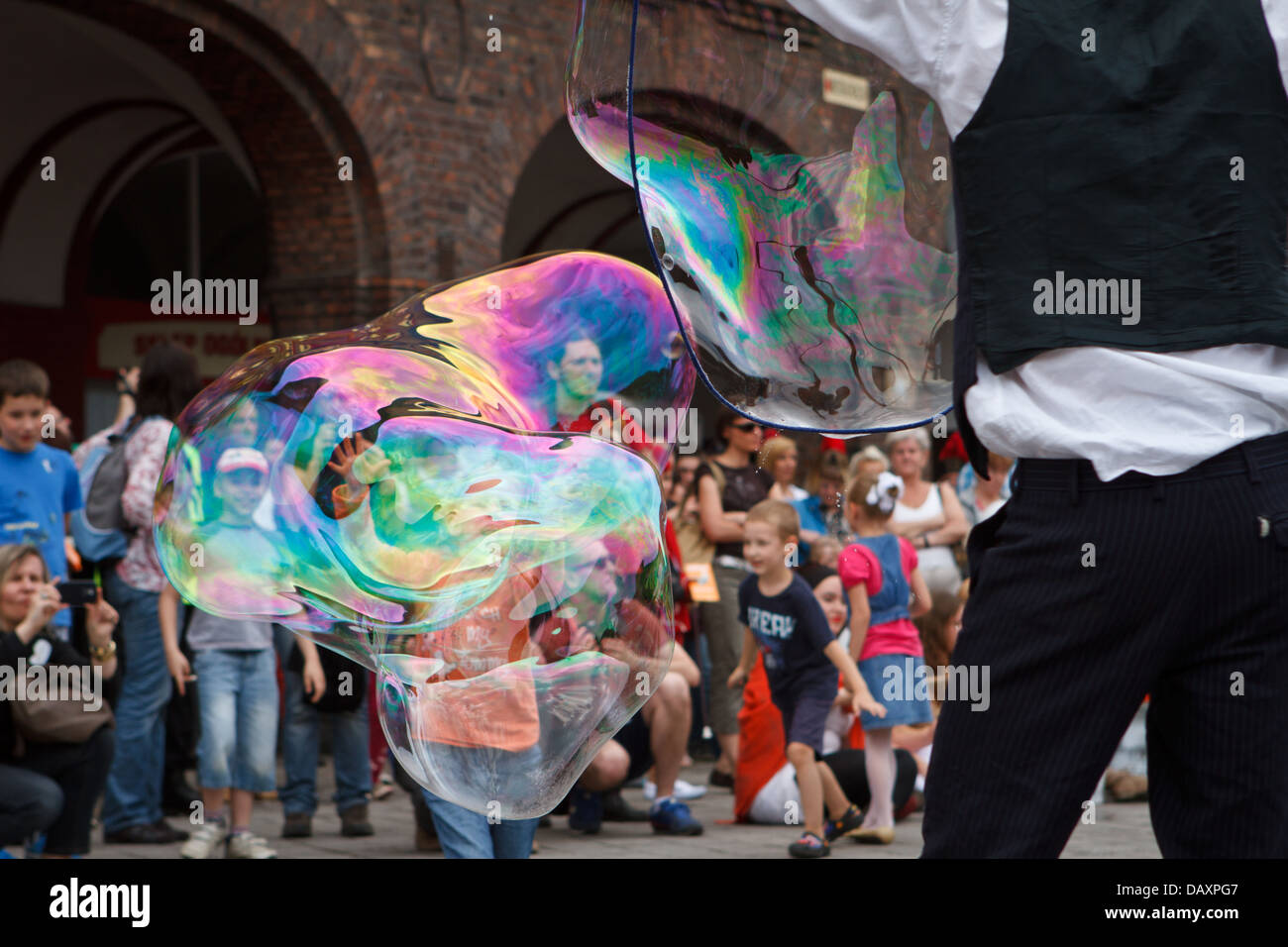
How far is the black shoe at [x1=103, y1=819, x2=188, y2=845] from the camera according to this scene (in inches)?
250

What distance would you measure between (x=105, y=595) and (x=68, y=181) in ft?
27.2

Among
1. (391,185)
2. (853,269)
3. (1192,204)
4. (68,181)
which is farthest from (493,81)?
(1192,204)

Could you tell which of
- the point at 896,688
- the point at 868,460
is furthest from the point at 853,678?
the point at 868,460

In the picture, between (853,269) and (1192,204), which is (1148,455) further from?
(853,269)

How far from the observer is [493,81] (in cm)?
1061

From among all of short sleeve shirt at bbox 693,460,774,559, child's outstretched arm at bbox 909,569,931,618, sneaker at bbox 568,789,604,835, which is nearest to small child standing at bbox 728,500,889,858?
child's outstretched arm at bbox 909,569,931,618

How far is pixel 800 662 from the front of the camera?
6426mm

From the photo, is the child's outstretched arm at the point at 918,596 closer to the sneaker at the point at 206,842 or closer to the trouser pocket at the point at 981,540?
the sneaker at the point at 206,842

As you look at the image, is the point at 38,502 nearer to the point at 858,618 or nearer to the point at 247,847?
the point at 247,847

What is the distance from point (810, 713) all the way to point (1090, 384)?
4586 millimetres

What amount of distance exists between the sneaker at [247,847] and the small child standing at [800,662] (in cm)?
207

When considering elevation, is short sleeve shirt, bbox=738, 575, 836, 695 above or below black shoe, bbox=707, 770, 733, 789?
above

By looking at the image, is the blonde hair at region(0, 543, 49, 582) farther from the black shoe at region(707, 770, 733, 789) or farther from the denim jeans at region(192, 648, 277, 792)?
the black shoe at region(707, 770, 733, 789)

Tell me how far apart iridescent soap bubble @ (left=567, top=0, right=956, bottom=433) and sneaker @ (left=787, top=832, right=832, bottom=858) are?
151 inches
